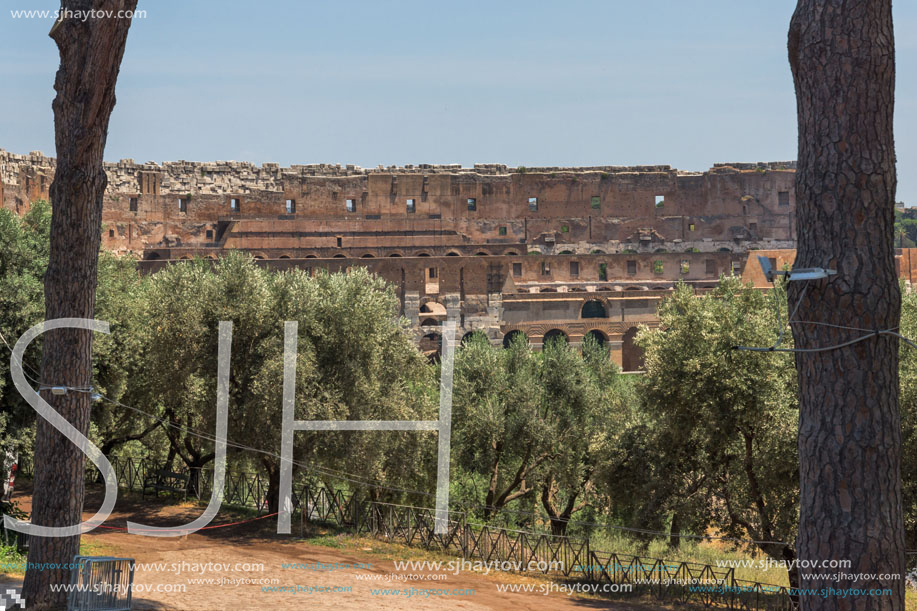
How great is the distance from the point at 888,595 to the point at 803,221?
1.69 m

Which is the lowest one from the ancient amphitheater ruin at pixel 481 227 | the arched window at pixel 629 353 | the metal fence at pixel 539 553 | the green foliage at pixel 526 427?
the metal fence at pixel 539 553

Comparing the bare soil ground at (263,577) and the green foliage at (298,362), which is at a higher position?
the green foliage at (298,362)

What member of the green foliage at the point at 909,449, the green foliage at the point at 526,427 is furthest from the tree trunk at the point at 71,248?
the green foliage at the point at 526,427

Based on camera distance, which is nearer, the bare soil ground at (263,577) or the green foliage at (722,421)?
the bare soil ground at (263,577)

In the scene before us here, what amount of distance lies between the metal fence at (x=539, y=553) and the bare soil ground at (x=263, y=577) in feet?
2.00

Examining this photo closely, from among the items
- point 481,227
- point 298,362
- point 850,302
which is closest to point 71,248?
point 850,302

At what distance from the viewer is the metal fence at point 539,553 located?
12.1m

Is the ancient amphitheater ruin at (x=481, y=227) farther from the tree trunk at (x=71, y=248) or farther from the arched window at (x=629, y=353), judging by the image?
the tree trunk at (x=71, y=248)

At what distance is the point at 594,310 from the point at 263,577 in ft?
97.1

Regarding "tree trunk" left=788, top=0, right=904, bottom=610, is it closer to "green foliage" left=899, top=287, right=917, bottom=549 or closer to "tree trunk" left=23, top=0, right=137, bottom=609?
"tree trunk" left=23, top=0, right=137, bottom=609

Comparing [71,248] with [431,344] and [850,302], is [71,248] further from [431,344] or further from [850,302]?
[431,344]

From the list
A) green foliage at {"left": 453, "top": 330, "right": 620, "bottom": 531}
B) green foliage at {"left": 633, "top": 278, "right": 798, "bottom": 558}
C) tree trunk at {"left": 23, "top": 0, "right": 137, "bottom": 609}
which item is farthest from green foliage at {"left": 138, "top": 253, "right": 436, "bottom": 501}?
tree trunk at {"left": 23, "top": 0, "right": 137, "bottom": 609}

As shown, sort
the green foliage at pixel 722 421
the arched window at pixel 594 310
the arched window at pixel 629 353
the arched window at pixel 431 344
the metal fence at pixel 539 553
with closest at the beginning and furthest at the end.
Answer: the metal fence at pixel 539 553, the green foliage at pixel 722 421, the arched window at pixel 431 344, the arched window at pixel 629 353, the arched window at pixel 594 310

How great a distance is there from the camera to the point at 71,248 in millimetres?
7238
